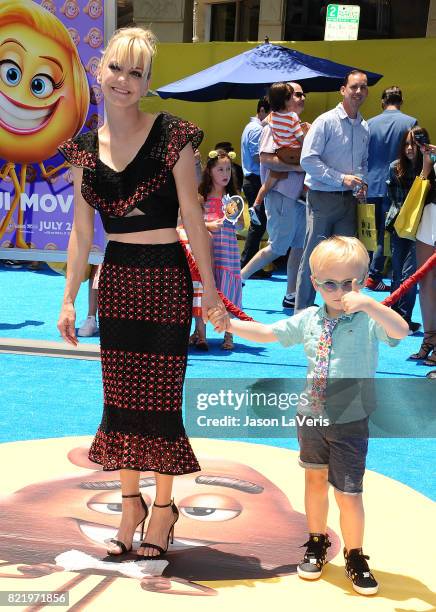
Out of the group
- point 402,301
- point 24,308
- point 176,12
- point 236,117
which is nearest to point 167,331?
point 402,301

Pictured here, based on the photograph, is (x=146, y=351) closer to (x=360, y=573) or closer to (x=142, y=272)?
(x=142, y=272)

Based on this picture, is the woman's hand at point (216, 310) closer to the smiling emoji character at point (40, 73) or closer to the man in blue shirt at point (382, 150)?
the smiling emoji character at point (40, 73)

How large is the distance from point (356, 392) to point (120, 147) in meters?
1.23

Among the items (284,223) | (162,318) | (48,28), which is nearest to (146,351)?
(162,318)

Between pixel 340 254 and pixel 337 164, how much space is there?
14.7ft

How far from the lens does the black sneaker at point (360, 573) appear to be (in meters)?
3.26

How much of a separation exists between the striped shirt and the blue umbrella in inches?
90.7

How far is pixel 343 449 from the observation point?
10.8 feet

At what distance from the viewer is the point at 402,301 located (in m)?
8.53

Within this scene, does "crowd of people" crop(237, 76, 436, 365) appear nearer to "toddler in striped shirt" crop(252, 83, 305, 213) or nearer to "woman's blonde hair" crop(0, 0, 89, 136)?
"toddler in striped shirt" crop(252, 83, 305, 213)

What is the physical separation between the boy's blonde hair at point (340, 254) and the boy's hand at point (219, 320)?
371 millimetres

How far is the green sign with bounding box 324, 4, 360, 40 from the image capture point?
13.3 metres

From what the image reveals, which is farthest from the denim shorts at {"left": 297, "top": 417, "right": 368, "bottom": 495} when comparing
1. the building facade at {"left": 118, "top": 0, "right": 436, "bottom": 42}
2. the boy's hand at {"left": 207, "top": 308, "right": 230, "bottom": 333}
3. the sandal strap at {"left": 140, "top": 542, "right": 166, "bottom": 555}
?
the building facade at {"left": 118, "top": 0, "right": 436, "bottom": 42}

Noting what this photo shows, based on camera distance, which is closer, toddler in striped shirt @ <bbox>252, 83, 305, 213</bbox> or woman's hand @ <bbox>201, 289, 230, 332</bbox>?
woman's hand @ <bbox>201, 289, 230, 332</bbox>
